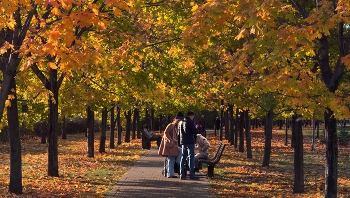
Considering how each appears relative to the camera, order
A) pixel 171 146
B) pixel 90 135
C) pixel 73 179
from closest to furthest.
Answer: pixel 73 179 < pixel 171 146 < pixel 90 135

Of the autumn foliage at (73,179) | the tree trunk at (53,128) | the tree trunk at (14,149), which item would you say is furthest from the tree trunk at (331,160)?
the tree trunk at (53,128)

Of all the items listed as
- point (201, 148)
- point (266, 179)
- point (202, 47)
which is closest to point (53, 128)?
point (201, 148)

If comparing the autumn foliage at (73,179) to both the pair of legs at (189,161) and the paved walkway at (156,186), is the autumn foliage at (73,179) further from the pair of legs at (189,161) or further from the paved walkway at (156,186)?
the pair of legs at (189,161)

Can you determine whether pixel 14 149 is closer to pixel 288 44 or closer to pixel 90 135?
pixel 288 44

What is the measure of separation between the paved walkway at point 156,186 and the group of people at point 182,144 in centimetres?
41

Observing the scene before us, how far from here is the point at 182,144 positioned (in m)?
14.8

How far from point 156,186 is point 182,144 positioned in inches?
71.6

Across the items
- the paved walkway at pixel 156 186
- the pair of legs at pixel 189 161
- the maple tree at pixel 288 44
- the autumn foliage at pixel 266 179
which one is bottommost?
the autumn foliage at pixel 266 179

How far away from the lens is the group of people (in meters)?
14.8

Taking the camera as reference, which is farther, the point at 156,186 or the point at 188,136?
the point at 188,136

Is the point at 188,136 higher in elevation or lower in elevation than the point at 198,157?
higher

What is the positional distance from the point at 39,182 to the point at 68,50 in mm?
7784

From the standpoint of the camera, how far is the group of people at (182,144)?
48.4ft

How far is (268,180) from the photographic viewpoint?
51.6 feet
